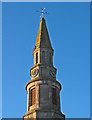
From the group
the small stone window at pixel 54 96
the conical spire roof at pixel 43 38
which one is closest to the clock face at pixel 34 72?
the small stone window at pixel 54 96

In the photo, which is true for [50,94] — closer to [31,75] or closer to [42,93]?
[42,93]

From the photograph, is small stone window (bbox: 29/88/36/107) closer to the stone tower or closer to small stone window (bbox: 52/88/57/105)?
the stone tower

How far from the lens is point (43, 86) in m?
69.8

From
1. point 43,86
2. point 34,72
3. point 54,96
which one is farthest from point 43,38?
point 54,96

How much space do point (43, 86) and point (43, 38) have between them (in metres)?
11.1

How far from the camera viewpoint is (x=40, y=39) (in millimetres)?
76875

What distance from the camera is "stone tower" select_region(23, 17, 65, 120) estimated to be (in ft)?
220

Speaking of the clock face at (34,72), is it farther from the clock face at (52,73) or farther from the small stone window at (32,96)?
the small stone window at (32,96)

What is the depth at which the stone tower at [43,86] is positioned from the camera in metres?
66.9

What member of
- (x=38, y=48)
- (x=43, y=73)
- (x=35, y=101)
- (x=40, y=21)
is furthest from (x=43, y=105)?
(x=40, y=21)

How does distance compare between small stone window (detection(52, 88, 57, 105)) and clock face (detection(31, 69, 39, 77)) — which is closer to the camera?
small stone window (detection(52, 88, 57, 105))

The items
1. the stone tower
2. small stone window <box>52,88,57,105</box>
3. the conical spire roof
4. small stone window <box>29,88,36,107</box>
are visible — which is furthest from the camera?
the conical spire roof

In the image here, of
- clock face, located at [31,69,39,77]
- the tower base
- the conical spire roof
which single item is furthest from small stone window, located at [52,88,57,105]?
the conical spire roof

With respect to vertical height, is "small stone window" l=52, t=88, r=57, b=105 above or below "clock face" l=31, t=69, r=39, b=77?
below
